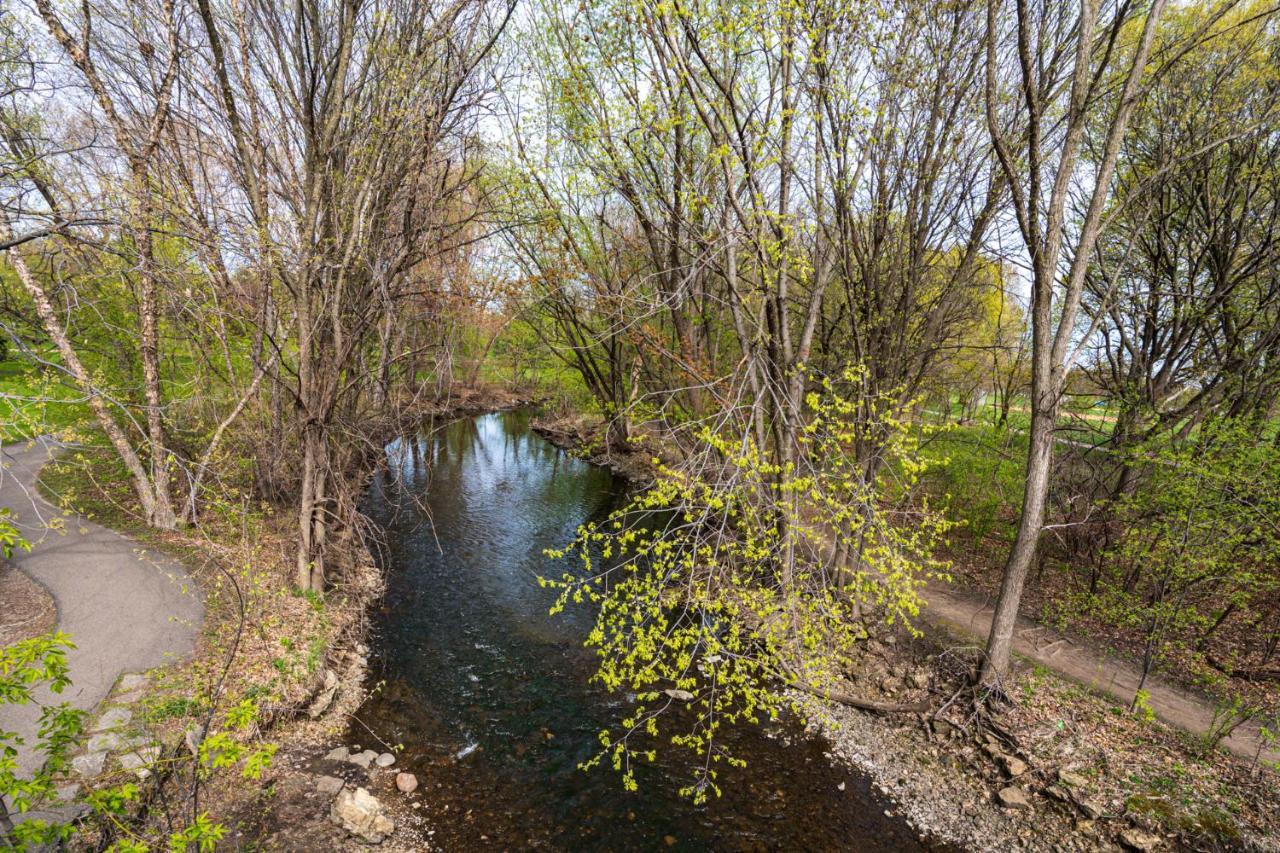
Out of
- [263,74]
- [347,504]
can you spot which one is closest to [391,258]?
[263,74]

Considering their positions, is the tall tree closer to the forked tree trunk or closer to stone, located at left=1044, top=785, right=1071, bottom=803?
stone, located at left=1044, top=785, right=1071, bottom=803

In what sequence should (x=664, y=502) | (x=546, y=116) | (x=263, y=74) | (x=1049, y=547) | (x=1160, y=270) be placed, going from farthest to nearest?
(x=1049, y=547), (x=546, y=116), (x=1160, y=270), (x=263, y=74), (x=664, y=502)

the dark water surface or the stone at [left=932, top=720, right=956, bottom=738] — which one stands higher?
the stone at [left=932, top=720, right=956, bottom=738]

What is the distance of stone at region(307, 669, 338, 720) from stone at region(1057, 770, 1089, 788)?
9.56 meters

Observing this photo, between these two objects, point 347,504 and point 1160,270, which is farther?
point 1160,270

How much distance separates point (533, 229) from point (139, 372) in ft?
29.8

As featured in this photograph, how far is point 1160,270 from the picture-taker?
11.2 meters

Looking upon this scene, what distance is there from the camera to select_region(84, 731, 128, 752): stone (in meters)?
5.72

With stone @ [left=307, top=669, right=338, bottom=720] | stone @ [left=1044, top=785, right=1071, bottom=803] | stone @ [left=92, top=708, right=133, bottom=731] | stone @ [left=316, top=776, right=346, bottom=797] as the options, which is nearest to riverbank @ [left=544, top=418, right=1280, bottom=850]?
stone @ [left=1044, top=785, right=1071, bottom=803]

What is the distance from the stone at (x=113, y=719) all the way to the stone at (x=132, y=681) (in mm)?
335

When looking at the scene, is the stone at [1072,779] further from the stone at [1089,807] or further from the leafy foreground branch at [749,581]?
the leafy foreground branch at [749,581]

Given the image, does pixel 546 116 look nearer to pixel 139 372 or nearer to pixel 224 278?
pixel 224 278

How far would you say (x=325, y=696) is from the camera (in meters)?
7.55

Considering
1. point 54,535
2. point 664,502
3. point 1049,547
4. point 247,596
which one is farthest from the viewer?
point 1049,547
